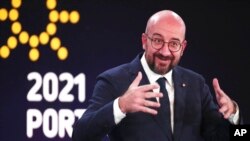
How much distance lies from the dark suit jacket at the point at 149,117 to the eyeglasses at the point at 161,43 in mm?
115

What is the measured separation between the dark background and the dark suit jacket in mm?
640

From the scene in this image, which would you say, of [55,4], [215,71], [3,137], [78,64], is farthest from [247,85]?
[3,137]

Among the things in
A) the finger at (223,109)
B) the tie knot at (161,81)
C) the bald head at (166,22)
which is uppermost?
the bald head at (166,22)

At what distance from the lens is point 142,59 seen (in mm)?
2057

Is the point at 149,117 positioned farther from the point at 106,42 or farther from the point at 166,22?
the point at 106,42

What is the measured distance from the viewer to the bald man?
6.21 ft

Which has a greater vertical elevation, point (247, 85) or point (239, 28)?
point (239, 28)

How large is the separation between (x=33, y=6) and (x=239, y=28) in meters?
0.96

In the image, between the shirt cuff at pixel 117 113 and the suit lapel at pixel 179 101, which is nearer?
the shirt cuff at pixel 117 113

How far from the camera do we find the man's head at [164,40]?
1.95 m

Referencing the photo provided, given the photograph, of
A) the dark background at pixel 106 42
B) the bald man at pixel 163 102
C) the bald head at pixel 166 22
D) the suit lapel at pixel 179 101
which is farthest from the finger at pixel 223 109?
the dark background at pixel 106 42

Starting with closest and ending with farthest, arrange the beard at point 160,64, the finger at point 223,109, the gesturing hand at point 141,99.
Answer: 1. the gesturing hand at point 141,99
2. the finger at point 223,109
3. the beard at point 160,64

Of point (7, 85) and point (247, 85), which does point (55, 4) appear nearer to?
point (7, 85)

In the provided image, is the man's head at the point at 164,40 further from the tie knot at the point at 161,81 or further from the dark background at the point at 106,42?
the dark background at the point at 106,42
